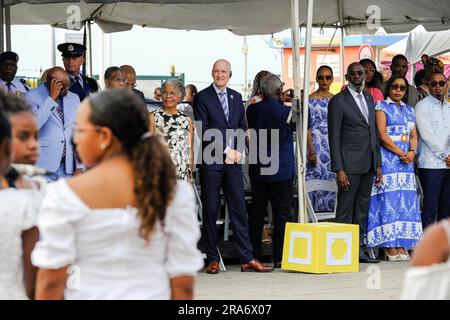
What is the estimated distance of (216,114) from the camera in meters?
9.88

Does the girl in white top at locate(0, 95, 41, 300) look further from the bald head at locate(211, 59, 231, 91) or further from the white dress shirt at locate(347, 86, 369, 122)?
the white dress shirt at locate(347, 86, 369, 122)

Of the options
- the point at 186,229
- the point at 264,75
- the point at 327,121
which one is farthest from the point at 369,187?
the point at 186,229

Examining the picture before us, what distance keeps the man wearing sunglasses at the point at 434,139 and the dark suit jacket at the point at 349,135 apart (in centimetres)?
79

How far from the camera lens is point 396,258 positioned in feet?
36.4

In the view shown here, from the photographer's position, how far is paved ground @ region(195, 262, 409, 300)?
8.57 m

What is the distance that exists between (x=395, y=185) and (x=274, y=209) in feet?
4.87

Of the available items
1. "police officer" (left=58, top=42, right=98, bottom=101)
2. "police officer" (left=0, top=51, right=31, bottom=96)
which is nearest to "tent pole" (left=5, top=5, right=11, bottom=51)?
"police officer" (left=0, top=51, right=31, bottom=96)

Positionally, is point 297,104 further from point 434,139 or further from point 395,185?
point 434,139

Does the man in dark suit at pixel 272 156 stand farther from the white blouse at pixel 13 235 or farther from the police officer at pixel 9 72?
the white blouse at pixel 13 235

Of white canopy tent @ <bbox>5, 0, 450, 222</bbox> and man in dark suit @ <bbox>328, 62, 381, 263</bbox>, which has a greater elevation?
white canopy tent @ <bbox>5, 0, 450, 222</bbox>

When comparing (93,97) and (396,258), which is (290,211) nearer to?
(396,258)

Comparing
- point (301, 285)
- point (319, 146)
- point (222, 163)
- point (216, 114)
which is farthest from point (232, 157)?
point (319, 146)

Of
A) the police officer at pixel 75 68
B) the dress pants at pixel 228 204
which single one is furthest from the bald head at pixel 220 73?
the police officer at pixel 75 68

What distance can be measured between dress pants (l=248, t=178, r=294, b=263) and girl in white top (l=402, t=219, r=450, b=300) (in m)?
7.15
